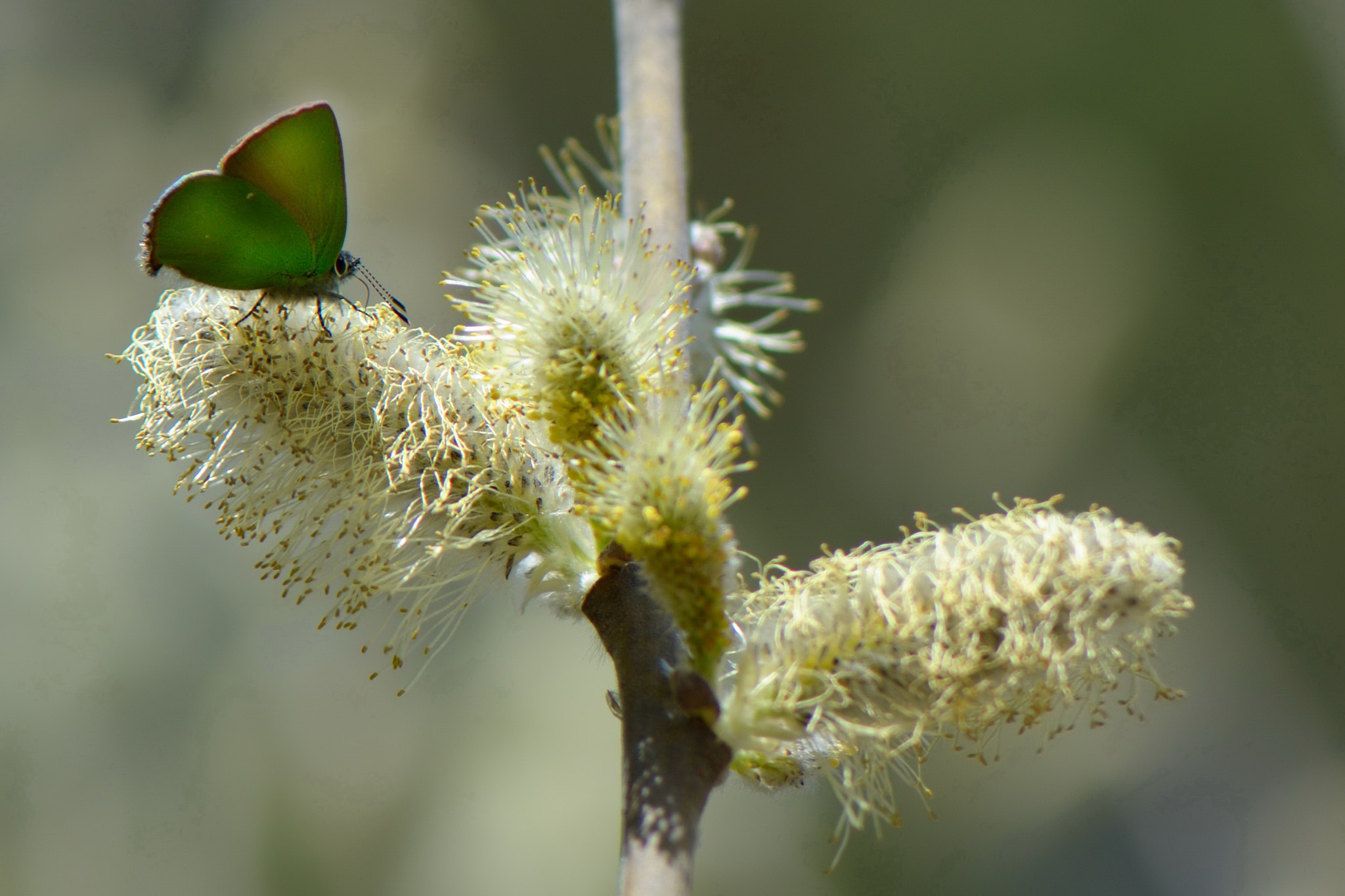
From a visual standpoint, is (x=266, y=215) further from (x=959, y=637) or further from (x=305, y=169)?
(x=959, y=637)

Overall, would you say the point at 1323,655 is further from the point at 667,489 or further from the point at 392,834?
the point at 667,489

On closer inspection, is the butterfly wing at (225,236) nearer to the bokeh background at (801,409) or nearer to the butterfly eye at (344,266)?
the butterfly eye at (344,266)

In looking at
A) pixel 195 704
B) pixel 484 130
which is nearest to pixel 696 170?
pixel 484 130

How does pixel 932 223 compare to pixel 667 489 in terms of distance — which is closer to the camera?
pixel 667 489

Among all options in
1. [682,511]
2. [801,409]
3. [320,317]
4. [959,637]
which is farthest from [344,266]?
[801,409]

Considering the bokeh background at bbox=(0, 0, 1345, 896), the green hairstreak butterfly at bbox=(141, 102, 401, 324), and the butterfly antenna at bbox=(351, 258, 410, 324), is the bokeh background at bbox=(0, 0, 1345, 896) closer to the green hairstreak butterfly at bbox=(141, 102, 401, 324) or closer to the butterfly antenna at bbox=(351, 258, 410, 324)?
the butterfly antenna at bbox=(351, 258, 410, 324)

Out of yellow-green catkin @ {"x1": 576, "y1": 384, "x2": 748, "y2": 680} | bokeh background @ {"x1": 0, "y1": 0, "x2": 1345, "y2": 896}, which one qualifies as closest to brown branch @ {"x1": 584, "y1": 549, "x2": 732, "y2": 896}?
yellow-green catkin @ {"x1": 576, "y1": 384, "x2": 748, "y2": 680}
